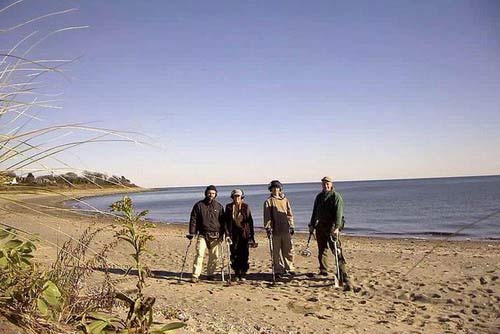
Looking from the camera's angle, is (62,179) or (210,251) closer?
(62,179)

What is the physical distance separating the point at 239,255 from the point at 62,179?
6.20 meters

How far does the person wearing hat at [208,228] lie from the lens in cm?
745

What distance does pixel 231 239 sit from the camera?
24.9ft

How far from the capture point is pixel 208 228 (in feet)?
24.6

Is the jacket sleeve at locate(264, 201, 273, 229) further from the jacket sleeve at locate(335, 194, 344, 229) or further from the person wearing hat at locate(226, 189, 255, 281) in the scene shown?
the jacket sleeve at locate(335, 194, 344, 229)

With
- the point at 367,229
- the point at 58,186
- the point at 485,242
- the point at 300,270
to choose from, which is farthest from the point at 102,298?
the point at 367,229

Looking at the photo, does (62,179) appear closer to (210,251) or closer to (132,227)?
(132,227)

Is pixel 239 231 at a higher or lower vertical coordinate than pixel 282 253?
higher

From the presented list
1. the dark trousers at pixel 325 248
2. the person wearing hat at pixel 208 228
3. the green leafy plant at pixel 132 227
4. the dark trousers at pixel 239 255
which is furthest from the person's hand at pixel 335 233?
the green leafy plant at pixel 132 227

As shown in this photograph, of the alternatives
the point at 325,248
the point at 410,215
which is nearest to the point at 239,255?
the point at 325,248

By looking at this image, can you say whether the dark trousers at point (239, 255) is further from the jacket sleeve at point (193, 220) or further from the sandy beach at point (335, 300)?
the jacket sleeve at point (193, 220)

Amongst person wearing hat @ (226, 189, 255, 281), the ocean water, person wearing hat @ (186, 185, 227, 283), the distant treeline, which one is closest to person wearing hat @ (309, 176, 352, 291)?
person wearing hat @ (226, 189, 255, 281)

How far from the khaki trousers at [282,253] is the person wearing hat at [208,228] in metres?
1.05

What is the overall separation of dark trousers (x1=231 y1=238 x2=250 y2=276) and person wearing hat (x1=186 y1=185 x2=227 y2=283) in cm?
30
